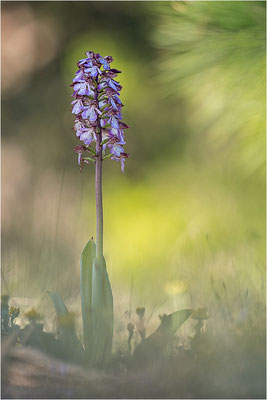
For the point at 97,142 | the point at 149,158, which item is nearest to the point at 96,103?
the point at 97,142

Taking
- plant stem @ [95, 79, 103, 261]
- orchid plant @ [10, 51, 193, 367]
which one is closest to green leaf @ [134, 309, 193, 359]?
orchid plant @ [10, 51, 193, 367]

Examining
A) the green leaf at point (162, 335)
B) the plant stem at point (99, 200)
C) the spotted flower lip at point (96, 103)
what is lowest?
the green leaf at point (162, 335)

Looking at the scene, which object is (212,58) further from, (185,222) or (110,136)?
(110,136)

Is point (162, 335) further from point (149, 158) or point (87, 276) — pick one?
point (149, 158)

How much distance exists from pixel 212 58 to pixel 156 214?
14.8 inches

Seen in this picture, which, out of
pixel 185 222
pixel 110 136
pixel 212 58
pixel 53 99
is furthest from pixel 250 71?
pixel 53 99

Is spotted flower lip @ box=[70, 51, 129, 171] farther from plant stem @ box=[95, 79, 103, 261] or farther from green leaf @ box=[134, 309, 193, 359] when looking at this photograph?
green leaf @ box=[134, 309, 193, 359]

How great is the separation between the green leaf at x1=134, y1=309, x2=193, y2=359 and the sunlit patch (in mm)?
70

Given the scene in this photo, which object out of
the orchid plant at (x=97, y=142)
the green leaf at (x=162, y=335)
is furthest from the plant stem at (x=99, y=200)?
the green leaf at (x=162, y=335)

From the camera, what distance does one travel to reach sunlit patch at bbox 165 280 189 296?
0.66m

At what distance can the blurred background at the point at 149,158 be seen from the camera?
26.6 inches

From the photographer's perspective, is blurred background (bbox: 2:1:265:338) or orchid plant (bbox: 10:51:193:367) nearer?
orchid plant (bbox: 10:51:193:367)

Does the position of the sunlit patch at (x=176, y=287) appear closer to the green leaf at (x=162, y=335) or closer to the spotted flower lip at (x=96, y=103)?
the green leaf at (x=162, y=335)

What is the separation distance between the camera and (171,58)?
112cm
